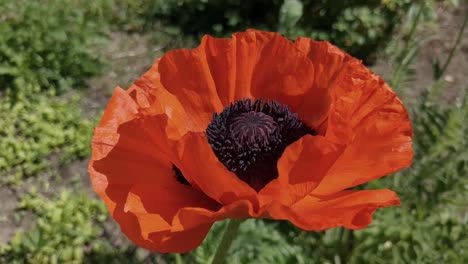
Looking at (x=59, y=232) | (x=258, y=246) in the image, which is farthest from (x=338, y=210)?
(x=59, y=232)

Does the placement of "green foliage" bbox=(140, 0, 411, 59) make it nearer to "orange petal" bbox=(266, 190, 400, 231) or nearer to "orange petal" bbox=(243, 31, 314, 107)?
"orange petal" bbox=(243, 31, 314, 107)

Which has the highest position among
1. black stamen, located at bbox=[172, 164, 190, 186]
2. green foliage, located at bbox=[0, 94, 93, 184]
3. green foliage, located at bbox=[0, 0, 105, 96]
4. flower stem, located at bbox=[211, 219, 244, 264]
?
black stamen, located at bbox=[172, 164, 190, 186]

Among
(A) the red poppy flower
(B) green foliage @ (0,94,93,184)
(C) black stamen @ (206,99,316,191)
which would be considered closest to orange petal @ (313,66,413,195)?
(A) the red poppy flower

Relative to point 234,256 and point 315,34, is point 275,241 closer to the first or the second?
point 234,256

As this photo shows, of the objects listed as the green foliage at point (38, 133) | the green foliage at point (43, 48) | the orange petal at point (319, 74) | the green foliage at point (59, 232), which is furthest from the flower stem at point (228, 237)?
the green foliage at point (43, 48)

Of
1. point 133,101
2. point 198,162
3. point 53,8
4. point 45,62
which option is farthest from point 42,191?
point 198,162

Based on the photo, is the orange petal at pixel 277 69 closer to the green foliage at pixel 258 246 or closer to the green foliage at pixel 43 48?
the green foliage at pixel 258 246

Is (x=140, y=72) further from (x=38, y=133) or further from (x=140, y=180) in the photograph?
(x=140, y=180)
